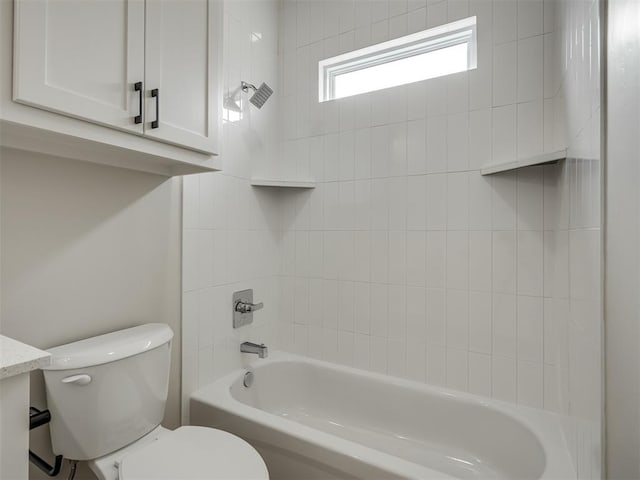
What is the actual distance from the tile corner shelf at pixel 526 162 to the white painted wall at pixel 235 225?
124 cm

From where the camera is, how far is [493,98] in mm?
1685

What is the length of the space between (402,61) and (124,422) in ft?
7.01

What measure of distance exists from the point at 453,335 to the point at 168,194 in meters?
1.53

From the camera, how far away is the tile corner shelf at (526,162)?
1.34 meters

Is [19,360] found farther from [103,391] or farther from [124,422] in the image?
[124,422]

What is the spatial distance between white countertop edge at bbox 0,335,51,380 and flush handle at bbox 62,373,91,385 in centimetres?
34

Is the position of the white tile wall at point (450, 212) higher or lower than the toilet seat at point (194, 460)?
higher

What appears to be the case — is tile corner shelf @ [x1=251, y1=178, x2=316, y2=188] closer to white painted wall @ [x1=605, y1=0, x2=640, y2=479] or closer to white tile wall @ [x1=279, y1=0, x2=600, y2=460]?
white tile wall @ [x1=279, y1=0, x2=600, y2=460]

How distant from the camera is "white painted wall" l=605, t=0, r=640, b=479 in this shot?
0.60 m

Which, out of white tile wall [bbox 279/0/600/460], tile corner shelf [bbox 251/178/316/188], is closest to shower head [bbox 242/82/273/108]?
white tile wall [bbox 279/0/600/460]

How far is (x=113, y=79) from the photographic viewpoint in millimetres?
962

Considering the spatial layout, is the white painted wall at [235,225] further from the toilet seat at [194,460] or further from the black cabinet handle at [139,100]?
the black cabinet handle at [139,100]

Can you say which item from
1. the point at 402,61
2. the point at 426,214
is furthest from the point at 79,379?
the point at 402,61

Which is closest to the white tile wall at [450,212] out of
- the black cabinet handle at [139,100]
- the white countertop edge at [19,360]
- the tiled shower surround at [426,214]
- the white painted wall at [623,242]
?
the tiled shower surround at [426,214]
